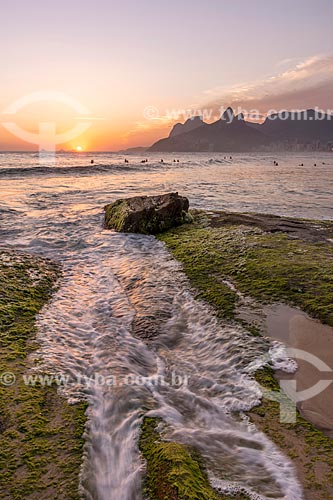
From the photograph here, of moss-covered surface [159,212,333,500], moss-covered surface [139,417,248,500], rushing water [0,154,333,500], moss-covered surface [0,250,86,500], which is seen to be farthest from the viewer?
moss-covered surface [159,212,333,500]

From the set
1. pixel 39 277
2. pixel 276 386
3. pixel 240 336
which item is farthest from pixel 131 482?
pixel 39 277

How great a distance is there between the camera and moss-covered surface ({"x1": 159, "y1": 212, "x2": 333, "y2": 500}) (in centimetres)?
362

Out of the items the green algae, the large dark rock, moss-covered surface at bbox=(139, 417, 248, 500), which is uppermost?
the large dark rock

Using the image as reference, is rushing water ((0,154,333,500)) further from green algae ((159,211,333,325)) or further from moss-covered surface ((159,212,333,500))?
green algae ((159,211,333,325))

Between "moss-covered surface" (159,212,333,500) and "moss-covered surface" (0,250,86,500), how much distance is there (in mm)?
2143

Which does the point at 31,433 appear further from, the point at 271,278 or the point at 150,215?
the point at 150,215

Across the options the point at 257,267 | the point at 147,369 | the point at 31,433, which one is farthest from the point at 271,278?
the point at 31,433

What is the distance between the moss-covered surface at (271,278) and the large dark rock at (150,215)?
0.62 m

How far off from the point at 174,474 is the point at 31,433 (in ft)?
5.44

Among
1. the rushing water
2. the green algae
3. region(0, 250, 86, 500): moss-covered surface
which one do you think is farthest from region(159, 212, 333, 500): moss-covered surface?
region(0, 250, 86, 500): moss-covered surface

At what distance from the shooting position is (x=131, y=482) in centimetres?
335

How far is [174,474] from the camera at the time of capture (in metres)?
3.16

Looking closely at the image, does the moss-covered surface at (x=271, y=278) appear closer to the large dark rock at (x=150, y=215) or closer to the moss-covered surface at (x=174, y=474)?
the large dark rock at (x=150, y=215)

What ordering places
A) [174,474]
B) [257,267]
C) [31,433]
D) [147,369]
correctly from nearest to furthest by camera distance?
[174,474], [31,433], [147,369], [257,267]
